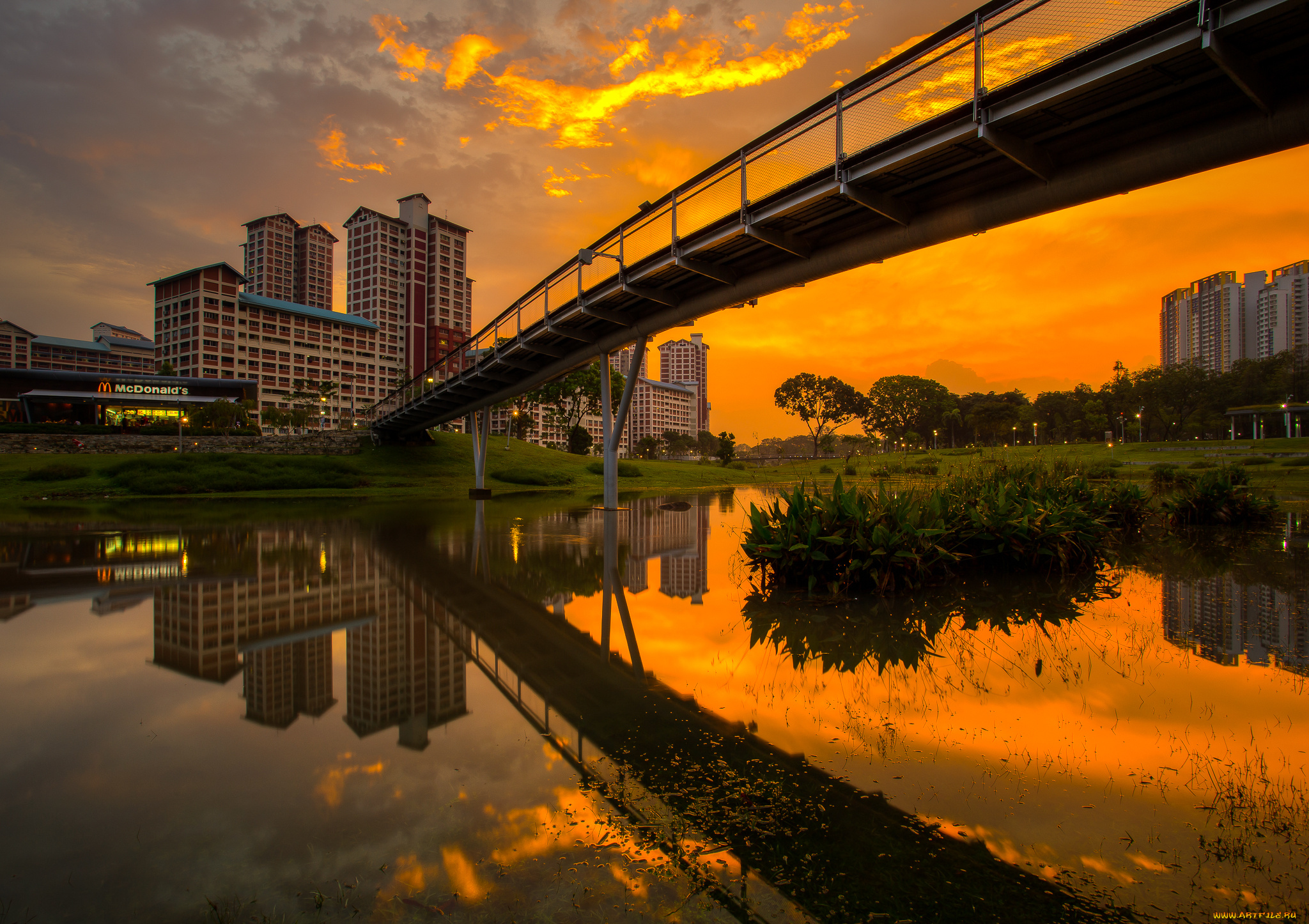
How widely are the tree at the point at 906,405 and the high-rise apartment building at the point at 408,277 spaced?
102136mm

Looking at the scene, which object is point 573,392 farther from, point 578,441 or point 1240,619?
point 1240,619

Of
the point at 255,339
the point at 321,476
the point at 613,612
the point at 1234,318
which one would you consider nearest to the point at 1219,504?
the point at 613,612

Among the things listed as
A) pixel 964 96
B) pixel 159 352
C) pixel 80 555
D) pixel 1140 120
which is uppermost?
pixel 159 352

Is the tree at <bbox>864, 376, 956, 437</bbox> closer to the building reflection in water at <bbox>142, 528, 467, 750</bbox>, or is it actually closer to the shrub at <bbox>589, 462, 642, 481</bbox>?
the shrub at <bbox>589, 462, 642, 481</bbox>

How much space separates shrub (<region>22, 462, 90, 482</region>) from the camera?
30.4 metres

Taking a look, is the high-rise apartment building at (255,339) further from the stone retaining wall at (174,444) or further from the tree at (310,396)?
the stone retaining wall at (174,444)

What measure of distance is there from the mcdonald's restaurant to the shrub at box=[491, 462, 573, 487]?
5073 centimetres

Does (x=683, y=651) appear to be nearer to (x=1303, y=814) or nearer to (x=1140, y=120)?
(x=1303, y=814)

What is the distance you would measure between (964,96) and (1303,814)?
10.2 meters

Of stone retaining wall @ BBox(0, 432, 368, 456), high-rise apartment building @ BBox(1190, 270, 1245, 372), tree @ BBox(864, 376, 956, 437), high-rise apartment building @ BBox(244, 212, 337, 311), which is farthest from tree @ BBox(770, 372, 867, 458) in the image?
high-rise apartment building @ BBox(244, 212, 337, 311)

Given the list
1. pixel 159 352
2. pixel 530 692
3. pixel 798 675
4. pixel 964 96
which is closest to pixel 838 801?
pixel 798 675

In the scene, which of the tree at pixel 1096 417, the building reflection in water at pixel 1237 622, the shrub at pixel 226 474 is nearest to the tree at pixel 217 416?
the shrub at pixel 226 474

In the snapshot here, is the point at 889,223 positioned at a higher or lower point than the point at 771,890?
higher

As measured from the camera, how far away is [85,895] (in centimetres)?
229
